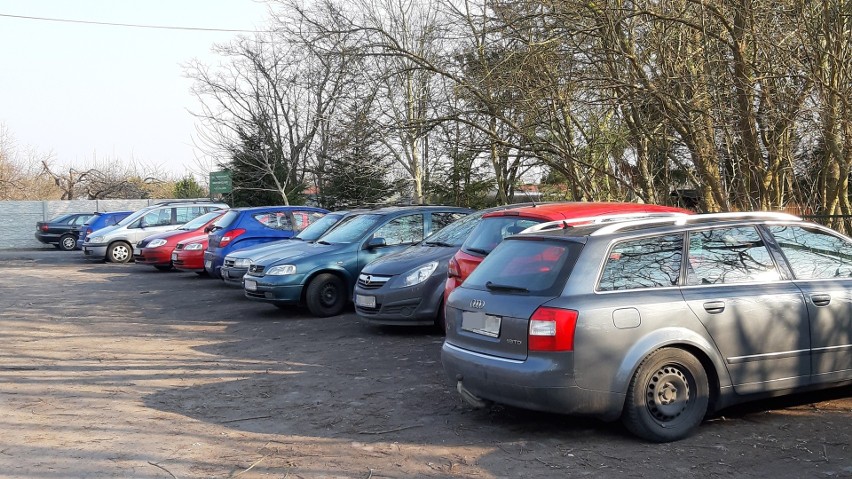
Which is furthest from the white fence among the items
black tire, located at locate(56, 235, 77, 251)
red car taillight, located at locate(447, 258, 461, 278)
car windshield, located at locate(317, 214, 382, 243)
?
red car taillight, located at locate(447, 258, 461, 278)

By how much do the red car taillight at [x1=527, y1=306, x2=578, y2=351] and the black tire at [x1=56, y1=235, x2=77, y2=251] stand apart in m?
33.0

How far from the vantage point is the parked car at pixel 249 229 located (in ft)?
54.2

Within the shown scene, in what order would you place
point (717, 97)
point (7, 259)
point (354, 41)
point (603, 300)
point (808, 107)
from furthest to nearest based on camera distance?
point (7, 259)
point (354, 41)
point (717, 97)
point (808, 107)
point (603, 300)

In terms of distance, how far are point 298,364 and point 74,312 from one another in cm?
682

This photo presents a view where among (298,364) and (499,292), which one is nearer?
(499,292)

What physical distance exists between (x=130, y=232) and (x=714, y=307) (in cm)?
2215

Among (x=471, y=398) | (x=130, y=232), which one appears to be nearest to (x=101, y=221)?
(x=130, y=232)

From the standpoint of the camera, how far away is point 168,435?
21.1ft

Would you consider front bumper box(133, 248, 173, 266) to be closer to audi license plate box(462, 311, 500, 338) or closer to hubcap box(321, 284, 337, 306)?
hubcap box(321, 284, 337, 306)

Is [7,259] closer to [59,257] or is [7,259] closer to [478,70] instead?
[59,257]

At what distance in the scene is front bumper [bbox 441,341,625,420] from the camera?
5.58 metres

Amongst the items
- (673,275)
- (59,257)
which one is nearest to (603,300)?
(673,275)

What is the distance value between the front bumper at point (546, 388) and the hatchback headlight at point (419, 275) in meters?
4.38

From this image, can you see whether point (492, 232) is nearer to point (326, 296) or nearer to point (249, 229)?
point (326, 296)
